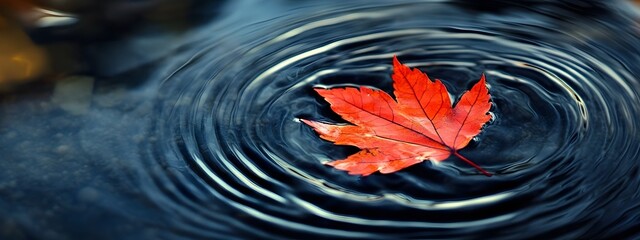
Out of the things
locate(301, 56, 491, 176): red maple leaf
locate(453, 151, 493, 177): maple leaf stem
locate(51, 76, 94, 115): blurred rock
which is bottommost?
locate(453, 151, 493, 177): maple leaf stem

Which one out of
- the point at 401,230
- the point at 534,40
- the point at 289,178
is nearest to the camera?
the point at 401,230

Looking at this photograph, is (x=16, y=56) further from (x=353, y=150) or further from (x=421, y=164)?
(x=421, y=164)

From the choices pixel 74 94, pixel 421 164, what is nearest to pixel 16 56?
pixel 74 94

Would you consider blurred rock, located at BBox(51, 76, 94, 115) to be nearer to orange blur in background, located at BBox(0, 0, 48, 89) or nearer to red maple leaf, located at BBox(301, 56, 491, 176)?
orange blur in background, located at BBox(0, 0, 48, 89)

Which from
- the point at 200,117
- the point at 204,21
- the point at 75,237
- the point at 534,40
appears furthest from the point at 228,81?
the point at 534,40

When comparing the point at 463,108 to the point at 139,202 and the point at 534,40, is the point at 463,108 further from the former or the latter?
the point at 139,202

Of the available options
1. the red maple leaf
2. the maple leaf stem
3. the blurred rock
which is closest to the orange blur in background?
the blurred rock
